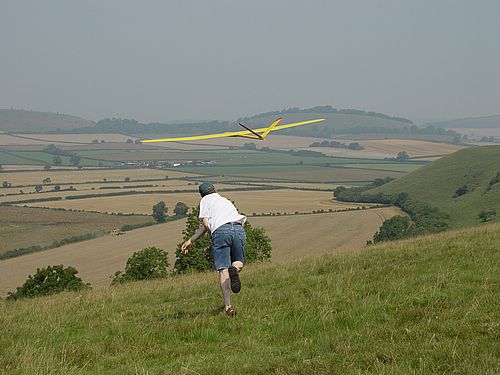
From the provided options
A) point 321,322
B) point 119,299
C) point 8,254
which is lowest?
point 8,254

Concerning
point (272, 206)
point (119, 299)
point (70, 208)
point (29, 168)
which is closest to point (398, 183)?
point (272, 206)

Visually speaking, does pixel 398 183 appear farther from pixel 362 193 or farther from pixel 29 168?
pixel 29 168

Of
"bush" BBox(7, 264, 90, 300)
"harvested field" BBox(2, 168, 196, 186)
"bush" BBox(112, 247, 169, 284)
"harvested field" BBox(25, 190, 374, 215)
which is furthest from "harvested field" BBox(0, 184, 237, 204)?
"bush" BBox(7, 264, 90, 300)

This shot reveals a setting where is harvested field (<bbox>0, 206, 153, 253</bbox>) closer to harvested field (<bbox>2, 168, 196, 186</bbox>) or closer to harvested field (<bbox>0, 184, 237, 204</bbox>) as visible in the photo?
harvested field (<bbox>0, 184, 237, 204</bbox>)

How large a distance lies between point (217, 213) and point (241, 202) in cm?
9851

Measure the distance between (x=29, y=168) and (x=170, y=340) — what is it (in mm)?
186996

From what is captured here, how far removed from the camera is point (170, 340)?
29.2ft

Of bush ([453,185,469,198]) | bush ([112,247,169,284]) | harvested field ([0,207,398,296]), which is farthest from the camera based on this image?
bush ([453,185,469,198])

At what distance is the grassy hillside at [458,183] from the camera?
9362cm

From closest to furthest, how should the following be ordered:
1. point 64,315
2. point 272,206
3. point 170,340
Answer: point 170,340 → point 64,315 → point 272,206

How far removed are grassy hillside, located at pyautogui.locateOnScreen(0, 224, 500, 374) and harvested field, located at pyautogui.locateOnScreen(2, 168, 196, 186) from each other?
14310 centimetres

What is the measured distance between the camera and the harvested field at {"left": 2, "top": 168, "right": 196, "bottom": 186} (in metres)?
154

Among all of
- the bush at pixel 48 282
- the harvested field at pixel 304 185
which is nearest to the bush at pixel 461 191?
the harvested field at pixel 304 185

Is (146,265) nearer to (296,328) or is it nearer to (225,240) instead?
(225,240)
